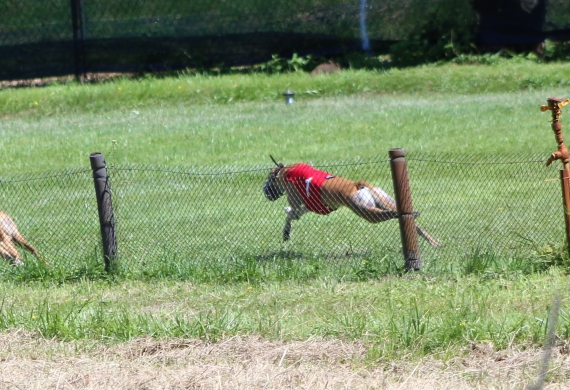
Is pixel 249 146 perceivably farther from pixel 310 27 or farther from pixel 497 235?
pixel 310 27

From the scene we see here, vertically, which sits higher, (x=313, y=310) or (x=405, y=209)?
(x=405, y=209)

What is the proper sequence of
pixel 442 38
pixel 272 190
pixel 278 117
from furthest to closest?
pixel 442 38 < pixel 278 117 < pixel 272 190

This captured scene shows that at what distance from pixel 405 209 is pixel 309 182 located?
3.67ft

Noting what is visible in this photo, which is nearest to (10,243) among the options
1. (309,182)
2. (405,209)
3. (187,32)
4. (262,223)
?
(262,223)

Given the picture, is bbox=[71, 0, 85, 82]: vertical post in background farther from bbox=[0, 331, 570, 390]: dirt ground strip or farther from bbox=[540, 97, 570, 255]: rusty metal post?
bbox=[0, 331, 570, 390]: dirt ground strip

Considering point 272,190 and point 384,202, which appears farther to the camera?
point 272,190

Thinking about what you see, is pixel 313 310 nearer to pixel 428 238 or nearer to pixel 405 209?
pixel 405 209

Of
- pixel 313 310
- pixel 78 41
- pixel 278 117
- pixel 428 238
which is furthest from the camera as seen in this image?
pixel 78 41

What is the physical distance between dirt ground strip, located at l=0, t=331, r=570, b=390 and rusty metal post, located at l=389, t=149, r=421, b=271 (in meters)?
1.90

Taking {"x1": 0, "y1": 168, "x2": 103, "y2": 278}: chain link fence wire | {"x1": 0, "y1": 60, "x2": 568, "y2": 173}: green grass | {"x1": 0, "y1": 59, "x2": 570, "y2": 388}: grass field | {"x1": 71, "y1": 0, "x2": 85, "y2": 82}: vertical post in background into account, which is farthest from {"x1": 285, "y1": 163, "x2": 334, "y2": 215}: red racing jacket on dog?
{"x1": 71, "y1": 0, "x2": 85, "y2": 82}: vertical post in background

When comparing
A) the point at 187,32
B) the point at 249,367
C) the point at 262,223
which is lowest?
the point at 249,367

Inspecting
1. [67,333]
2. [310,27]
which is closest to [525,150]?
[67,333]

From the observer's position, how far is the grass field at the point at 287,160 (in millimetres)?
5789

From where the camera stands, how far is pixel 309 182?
809 cm
